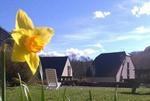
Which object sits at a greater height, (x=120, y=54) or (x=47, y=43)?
(x=120, y=54)

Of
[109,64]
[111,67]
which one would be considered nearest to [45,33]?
[111,67]

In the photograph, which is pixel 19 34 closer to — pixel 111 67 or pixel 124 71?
pixel 111 67

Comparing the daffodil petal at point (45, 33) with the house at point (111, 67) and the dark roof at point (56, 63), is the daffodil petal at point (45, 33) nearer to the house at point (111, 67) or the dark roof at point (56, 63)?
the dark roof at point (56, 63)

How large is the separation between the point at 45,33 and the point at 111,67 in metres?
68.8

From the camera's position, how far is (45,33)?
5.45 ft

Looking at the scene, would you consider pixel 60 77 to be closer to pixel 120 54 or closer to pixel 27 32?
pixel 120 54

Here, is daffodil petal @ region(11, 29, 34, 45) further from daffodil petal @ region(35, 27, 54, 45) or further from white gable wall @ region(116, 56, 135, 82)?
white gable wall @ region(116, 56, 135, 82)

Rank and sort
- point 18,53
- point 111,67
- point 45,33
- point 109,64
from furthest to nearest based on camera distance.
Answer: point 109,64, point 111,67, point 45,33, point 18,53

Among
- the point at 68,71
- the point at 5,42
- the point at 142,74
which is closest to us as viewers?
the point at 5,42

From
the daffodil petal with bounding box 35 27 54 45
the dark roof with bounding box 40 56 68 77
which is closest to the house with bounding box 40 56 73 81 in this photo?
the dark roof with bounding box 40 56 68 77

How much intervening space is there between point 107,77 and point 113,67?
90.5 inches

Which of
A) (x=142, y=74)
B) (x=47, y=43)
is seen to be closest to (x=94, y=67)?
(x=142, y=74)

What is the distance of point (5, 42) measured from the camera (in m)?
1.56

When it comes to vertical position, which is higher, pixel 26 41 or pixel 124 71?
pixel 124 71
